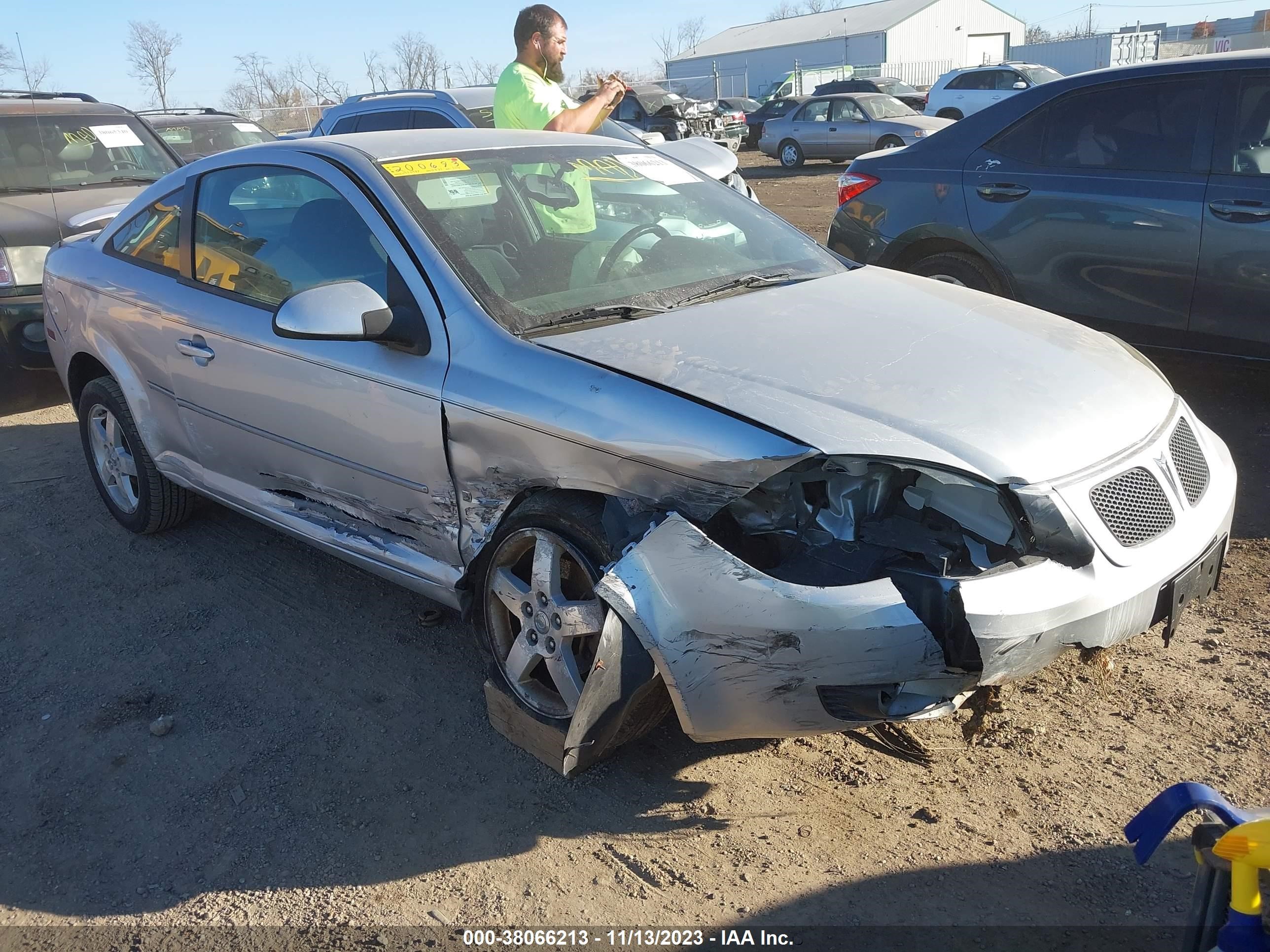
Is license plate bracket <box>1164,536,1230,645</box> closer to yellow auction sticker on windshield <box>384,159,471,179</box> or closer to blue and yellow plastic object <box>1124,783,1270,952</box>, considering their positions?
blue and yellow plastic object <box>1124,783,1270,952</box>

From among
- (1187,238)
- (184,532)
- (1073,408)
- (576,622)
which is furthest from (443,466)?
(1187,238)

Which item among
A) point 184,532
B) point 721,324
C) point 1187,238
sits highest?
point 721,324

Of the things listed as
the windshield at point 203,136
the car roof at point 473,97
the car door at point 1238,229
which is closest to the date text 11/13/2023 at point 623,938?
the car door at point 1238,229

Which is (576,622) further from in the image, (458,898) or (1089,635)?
(1089,635)

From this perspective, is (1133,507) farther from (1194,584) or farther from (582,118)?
(582,118)

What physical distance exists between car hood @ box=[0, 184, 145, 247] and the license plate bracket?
6.03 m

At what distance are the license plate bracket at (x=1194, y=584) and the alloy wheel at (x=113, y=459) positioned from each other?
403 cm

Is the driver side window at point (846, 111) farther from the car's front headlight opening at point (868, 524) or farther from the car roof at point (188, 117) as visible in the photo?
the car's front headlight opening at point (868, 524)

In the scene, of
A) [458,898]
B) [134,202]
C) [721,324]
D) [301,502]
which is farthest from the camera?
[134,202]

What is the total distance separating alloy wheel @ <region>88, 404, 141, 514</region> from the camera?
15.3ft

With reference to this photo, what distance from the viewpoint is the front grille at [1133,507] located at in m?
2.46

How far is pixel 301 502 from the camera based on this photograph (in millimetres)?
3604

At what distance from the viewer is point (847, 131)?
20234 mm

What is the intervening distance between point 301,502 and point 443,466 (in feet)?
2.81
